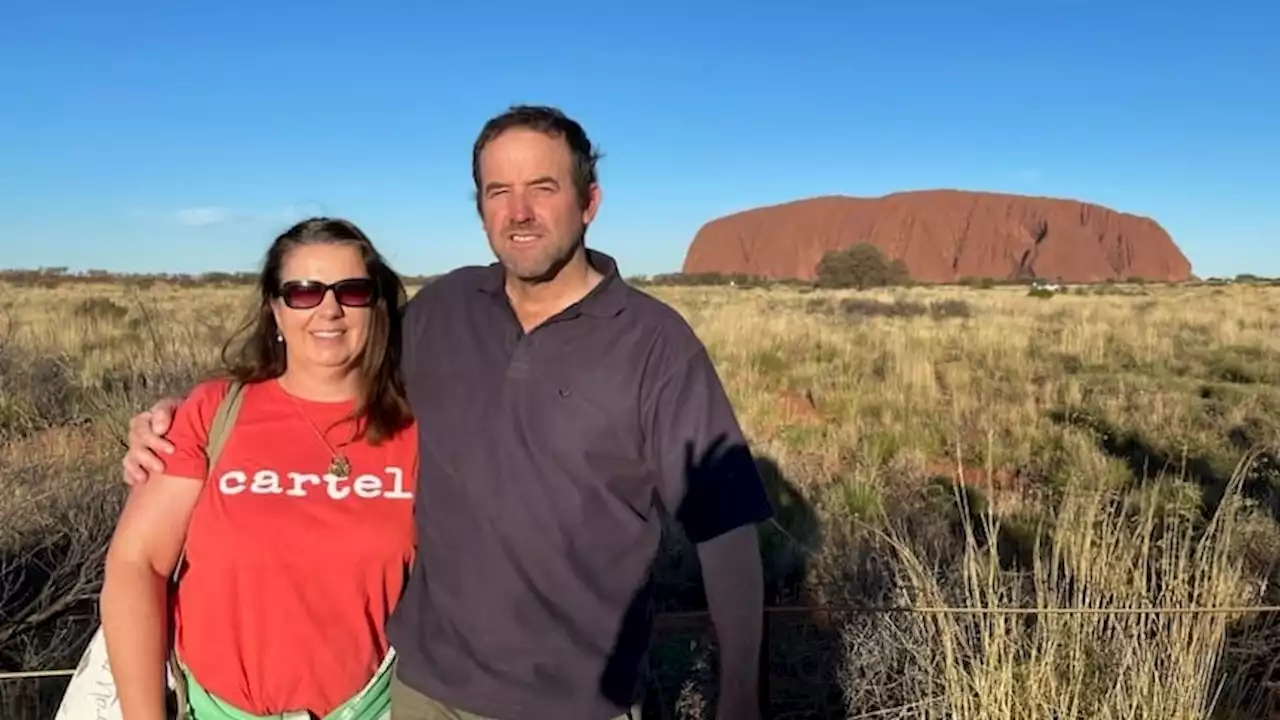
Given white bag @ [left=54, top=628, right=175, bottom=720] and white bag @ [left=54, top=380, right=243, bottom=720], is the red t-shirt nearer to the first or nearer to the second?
white bag @ [left=54, top=380, right=243, bottom=720]

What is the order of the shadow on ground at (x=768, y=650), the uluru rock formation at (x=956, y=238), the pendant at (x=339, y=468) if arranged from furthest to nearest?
the uluru rock formation at (x=956, y=238) < the shadow on ground at (x=768, y=650) < the pendant at (x=339, y=468)

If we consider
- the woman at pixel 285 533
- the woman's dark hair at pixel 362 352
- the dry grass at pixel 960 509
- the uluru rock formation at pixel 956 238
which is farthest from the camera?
the uluru rock formation at pixel 956 238

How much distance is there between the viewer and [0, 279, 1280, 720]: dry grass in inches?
136

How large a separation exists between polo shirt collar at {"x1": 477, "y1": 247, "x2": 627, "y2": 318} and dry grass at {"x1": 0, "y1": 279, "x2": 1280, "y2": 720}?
1.80m

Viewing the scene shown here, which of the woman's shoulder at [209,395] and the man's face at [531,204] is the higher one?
the man's face at [531,204]

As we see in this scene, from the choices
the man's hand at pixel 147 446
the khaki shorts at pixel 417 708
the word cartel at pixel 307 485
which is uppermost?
the man's hand at pixel 147 446

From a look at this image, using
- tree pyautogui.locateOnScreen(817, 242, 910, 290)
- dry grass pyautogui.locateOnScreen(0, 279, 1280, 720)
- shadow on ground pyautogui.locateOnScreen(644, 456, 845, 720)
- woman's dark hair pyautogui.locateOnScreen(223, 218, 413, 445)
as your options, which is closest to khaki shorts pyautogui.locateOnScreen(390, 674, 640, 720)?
woman's dark hair pyautogui.locateOnScreen(223, 218, 413, 445)

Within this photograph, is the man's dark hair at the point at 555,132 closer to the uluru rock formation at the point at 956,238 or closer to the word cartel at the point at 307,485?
the word cartel at the point at 307,485

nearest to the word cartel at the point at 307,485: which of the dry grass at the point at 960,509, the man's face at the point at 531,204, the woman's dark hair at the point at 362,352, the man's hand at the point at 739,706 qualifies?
the woman's dark hair at the point at 362,352

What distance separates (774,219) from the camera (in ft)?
549

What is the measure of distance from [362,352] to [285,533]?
469mm

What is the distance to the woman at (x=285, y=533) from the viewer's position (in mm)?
2066

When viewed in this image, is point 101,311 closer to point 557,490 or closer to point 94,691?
point 94,691

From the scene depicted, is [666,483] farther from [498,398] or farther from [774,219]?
[774,219]
